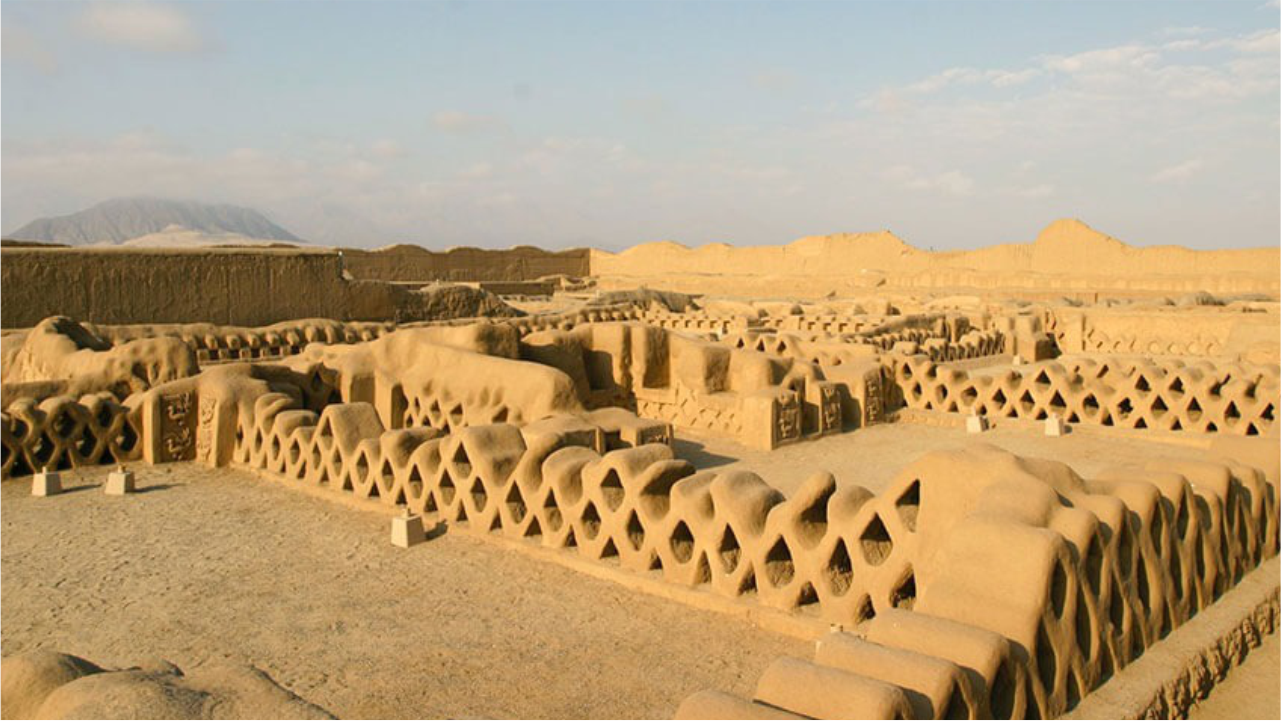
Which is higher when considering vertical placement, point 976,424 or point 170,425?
point 170,425

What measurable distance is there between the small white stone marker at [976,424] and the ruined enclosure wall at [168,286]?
12.9 meters

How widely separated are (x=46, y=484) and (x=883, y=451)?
7.73 metres

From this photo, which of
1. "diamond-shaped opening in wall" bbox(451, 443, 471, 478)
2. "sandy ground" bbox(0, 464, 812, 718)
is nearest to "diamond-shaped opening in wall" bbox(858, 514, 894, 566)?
"sandy ground" bbox(0, 464, 812, 718)

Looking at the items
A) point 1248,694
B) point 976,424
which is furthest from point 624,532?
point 976,424

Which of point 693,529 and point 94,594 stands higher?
point 693,529

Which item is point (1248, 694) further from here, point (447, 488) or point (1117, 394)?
point (1117, 394)

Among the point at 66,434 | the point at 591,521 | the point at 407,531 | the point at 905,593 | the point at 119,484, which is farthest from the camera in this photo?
the point at 66,434

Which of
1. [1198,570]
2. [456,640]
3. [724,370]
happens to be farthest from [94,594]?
[724,370]

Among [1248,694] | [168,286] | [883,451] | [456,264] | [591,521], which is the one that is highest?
[456,264]

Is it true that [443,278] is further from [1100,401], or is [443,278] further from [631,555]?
[631,555]

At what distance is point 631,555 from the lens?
17.9 feet

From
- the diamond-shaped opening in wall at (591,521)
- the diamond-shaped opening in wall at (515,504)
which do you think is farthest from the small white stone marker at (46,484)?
the diamond-shaped opening in wall at (591,521)

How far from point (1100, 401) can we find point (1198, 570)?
21.4ft

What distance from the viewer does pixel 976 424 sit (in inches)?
419
